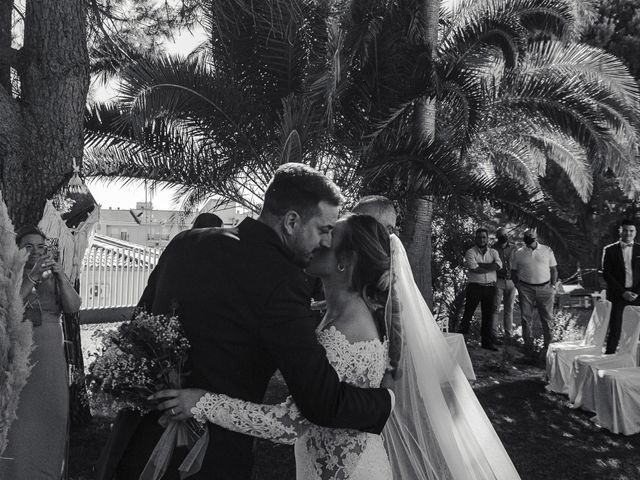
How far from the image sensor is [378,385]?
8.53 feet

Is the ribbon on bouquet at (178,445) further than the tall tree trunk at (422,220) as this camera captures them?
No

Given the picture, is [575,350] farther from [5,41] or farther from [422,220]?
[5,41]

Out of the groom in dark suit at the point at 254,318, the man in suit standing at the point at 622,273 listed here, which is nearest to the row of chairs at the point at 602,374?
the man in suit standing at the point at 622,273

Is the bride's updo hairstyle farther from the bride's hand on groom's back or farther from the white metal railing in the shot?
the white metal railing

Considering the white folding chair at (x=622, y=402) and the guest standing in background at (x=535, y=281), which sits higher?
the guest standing in background at (x=535, y=281)

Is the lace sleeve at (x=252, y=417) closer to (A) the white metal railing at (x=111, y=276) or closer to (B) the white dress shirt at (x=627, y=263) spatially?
(B) the white dress shirt at (x=627, y=263)

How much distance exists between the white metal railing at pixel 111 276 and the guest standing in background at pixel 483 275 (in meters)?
7.97

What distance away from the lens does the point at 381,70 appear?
903 centimetres

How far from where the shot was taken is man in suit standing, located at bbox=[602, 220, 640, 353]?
8281 millimetres

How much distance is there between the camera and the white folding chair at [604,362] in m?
7.29

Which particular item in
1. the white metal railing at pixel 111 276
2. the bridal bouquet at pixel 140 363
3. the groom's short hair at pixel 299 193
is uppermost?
the groom's short hair at pixel 299 193

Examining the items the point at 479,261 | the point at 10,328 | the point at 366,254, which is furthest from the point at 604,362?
the point at 10,328

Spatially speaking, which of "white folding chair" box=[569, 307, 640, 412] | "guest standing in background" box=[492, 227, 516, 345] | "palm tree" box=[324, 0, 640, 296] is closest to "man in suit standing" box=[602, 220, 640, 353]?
"white folding chair" box=[569, 307, 640, 412]

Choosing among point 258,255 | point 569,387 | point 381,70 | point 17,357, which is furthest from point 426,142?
point 17,357
